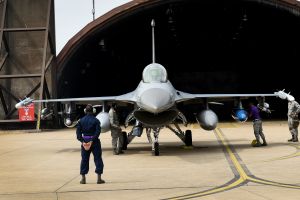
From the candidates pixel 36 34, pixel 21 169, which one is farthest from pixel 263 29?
pixel 21 169

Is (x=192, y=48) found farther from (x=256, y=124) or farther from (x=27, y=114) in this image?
(x=256, y=124)

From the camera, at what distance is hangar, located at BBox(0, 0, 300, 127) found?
36.4 metres

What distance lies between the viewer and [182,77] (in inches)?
2174

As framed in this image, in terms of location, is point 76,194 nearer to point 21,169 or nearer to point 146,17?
point 21,169

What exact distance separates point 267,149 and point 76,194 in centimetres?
1004

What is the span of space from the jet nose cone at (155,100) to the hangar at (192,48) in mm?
20195

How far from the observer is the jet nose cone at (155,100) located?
14703mm

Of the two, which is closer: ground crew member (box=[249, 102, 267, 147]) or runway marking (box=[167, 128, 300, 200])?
runway marking (box=[167, 128, 300, 200])

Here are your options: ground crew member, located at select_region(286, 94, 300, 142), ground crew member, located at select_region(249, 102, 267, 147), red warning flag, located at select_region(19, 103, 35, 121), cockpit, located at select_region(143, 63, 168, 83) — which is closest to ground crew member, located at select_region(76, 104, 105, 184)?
cockpit, located at select_region(143, 63, 168, 83)

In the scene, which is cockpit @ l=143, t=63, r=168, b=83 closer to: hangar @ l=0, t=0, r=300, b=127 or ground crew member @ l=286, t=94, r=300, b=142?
ground crew member @ l=286, t=94, r=300, b=142

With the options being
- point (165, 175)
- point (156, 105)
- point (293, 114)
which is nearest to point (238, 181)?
A: point (165, 175)

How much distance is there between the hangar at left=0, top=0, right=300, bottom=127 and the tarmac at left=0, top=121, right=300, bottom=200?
62.5 ft

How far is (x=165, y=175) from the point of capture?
39.6 ft

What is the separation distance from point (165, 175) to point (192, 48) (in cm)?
3732
